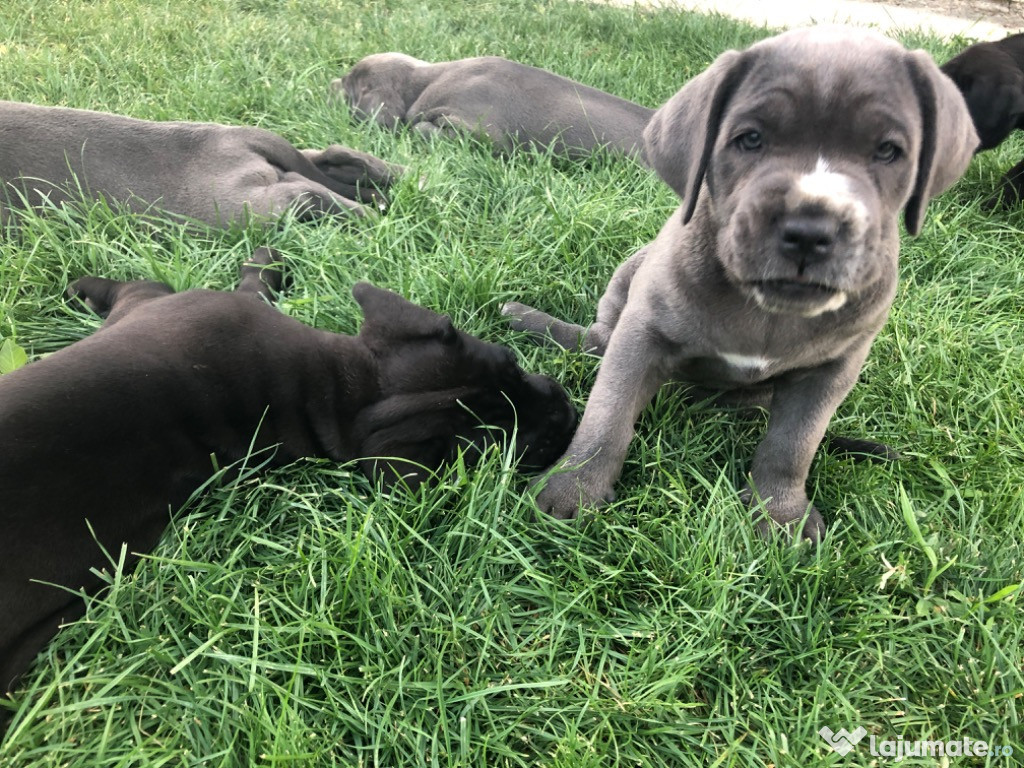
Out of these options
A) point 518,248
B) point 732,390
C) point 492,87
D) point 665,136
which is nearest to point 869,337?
point 732,390

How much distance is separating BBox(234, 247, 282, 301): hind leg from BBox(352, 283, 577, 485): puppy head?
853 millimetres

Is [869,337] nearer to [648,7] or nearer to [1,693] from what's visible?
[1,693]

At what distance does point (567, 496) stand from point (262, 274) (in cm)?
217

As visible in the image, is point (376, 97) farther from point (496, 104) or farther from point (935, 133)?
point (935, 133)

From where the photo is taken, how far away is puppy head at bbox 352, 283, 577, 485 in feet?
9.44

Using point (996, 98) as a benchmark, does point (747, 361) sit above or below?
below

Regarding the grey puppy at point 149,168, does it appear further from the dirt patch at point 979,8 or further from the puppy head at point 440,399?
the dirt patch at point 979,8

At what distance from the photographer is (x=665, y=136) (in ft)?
8.89

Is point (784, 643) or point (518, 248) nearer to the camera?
point (784, 643)

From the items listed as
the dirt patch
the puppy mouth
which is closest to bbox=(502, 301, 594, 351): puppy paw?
the puppy mouth

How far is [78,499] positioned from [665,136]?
8.14 feet

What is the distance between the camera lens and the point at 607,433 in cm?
285

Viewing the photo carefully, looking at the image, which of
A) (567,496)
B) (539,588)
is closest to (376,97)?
(567,496)

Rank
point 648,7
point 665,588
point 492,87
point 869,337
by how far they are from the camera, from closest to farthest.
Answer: point 665,588 < point 869,337 < point 492,87 < point 648,7
